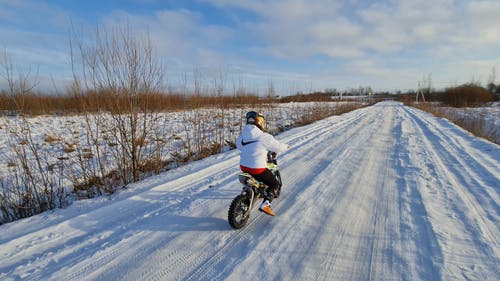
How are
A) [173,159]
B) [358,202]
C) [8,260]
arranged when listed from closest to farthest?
1. [8,260]
2. [358,202]
3. [173,159]

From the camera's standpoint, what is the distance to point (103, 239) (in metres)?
2.93

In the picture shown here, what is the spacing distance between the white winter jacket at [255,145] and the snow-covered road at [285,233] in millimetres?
912

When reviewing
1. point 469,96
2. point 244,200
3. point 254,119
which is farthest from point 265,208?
point 469,96

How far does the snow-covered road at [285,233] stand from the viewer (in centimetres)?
241

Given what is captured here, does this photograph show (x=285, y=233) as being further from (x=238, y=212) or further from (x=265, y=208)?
(x=238, y=212)

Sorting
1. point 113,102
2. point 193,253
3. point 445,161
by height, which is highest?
point 113,102

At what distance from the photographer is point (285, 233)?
3.07 meters

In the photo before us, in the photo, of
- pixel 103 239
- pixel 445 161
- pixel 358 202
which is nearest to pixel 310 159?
pixel 358 202

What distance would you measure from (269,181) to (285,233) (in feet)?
2.48

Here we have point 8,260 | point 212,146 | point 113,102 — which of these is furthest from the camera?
point 212,146

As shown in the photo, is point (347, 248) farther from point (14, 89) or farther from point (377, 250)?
point (14, 89)

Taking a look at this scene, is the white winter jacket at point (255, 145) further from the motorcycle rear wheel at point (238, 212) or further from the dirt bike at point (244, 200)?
the motorcycle rear wheel at point (238, 212)

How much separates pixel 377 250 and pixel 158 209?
10.4 feet

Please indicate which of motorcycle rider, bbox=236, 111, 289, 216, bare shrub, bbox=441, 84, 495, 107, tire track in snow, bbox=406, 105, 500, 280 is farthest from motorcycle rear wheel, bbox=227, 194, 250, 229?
bare shrub, bbox=441, 84, 495, 107
